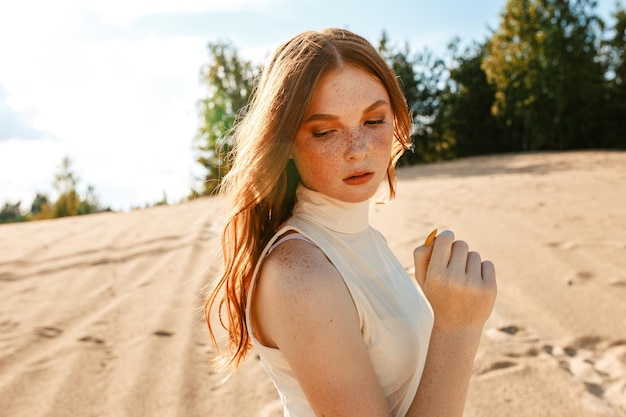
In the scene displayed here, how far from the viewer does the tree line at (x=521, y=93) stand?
1703cm

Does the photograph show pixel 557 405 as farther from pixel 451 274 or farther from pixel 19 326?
pixel 19 326

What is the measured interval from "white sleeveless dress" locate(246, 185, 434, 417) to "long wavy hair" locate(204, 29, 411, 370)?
3.9 inches

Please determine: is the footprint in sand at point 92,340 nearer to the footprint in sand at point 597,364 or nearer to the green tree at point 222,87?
the footprint in sand at point 597,364

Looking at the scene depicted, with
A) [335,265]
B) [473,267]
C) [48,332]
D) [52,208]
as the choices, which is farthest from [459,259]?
[52,208]

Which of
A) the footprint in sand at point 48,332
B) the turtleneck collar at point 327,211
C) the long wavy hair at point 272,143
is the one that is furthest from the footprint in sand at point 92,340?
the turtleneck collar at point 327,211

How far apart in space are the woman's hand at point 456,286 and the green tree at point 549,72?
17369 millimetres

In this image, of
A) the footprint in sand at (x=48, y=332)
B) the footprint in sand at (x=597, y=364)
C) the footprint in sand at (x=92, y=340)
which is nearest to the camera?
Result: the footprint in sand at (x=597, y=364)

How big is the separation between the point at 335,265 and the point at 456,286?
0.97ft

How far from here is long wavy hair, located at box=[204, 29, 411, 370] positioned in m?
1.45

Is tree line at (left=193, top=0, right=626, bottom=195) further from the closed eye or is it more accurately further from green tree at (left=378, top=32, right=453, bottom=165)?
the closed eye

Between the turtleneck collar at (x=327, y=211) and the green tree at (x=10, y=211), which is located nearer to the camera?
the turtleneck collar at (x=327, y=211)

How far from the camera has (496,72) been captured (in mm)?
18250

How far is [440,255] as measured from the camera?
54.3 inches

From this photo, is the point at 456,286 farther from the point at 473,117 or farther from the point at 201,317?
the point at 473,117
